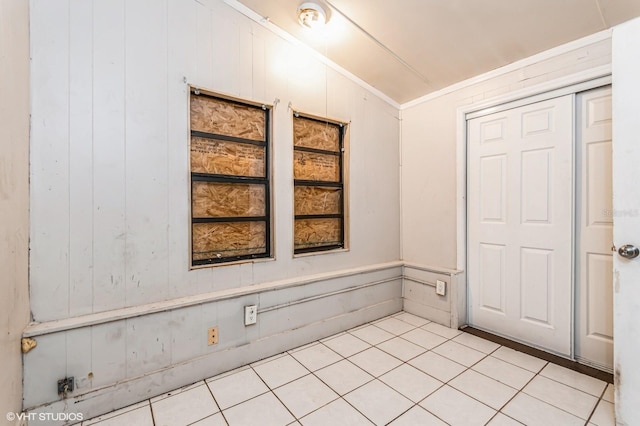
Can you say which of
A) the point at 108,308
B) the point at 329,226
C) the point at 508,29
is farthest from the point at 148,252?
the point at 508,29

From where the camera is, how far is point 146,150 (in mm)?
1872

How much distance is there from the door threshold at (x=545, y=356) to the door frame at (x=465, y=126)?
0.09 metres

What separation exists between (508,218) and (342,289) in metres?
1.58

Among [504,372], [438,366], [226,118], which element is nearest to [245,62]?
[226,118]

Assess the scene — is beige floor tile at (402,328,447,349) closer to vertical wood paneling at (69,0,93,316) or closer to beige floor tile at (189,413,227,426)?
beige floor tile at (189,413,227,426)

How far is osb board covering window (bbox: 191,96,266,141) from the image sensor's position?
211 cm

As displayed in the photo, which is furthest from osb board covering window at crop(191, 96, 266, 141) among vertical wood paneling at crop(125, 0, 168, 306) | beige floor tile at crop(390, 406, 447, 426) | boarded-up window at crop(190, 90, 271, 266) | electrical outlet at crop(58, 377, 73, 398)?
beige floor tile at crop(390, 406, 447, 426)

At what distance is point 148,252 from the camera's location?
1879 millimetres

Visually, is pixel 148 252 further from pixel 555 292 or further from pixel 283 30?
pixel 555 292

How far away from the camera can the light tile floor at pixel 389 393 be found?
64.0 inches

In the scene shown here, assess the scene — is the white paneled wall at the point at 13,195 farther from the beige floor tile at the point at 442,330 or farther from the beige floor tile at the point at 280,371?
the beige floor tile at the point at 442,330

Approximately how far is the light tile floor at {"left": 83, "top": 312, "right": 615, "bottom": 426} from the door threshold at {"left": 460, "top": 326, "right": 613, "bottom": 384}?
0.23 feet

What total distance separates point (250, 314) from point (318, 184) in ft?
4.13

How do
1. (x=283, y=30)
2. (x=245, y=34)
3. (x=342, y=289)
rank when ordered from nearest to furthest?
(x=245, y=34) < (x=283, y=30) < (x=342, y=289)
